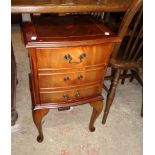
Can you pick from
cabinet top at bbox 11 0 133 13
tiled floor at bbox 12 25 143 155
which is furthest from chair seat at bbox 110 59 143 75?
tiled floor at bbox 12 25 143 155

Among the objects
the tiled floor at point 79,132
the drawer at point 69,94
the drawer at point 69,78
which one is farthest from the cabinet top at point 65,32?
the tiled floor at point 79,132

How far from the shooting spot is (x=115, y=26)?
1438mm

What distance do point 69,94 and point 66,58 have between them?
0.23 meters

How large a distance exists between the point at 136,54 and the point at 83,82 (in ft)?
1.32

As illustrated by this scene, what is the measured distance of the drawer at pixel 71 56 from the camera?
89cm

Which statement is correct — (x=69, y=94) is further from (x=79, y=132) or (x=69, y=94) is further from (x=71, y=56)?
(x=79, y=132)

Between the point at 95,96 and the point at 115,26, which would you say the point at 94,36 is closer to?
the point at 95,96

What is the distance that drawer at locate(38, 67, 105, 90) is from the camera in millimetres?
970

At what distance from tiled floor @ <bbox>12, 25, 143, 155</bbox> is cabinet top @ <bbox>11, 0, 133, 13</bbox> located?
0.85 m

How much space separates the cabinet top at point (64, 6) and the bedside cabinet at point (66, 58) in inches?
3.8

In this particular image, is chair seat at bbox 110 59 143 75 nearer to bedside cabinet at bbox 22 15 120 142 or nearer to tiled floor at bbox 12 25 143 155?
bedside cabinet at bbox 22 15 120 142

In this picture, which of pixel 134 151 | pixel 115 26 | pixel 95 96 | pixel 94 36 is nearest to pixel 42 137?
pixel 95 96

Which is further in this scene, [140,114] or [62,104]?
[140,114]
